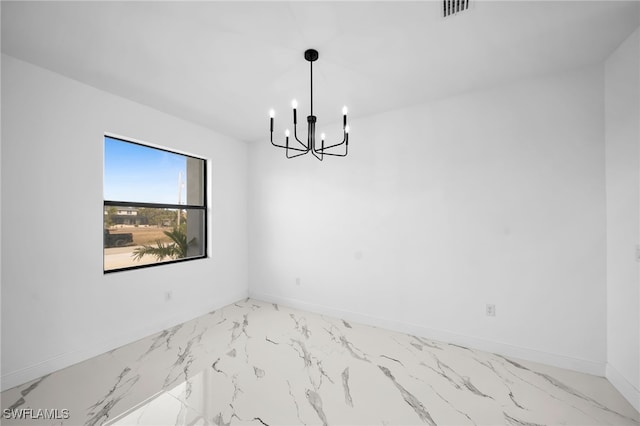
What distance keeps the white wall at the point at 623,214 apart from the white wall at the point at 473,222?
8cm

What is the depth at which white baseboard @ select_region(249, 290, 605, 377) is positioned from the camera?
223cm

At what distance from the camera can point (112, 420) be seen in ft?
5.56

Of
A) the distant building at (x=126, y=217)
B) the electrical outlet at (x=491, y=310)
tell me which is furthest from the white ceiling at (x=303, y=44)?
the electrical outlet at (x=491, y=310)

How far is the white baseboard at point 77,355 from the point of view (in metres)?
2.04

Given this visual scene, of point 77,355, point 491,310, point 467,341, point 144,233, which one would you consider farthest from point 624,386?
point 144,233

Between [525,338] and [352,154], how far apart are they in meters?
2.56

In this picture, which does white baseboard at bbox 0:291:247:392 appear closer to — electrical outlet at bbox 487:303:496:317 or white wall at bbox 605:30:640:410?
electrical outlet at bbox 487:303:496:317

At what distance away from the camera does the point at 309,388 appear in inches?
79.6

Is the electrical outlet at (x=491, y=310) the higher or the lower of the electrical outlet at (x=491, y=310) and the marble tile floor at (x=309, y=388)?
the higher

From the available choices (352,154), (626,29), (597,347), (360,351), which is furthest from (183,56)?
(597,347)

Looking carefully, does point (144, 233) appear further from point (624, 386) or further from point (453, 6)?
point (624, 386)

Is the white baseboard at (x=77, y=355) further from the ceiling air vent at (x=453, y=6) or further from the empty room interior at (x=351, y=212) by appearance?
the ceiling air vent at (x=453, y=6)

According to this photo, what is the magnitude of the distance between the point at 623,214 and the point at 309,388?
2686 millimetres

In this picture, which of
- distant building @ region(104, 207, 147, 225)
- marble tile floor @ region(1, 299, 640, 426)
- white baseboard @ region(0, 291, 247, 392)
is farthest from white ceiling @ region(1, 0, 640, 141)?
marble tile floor @ region(1, 299, 640, 426)
